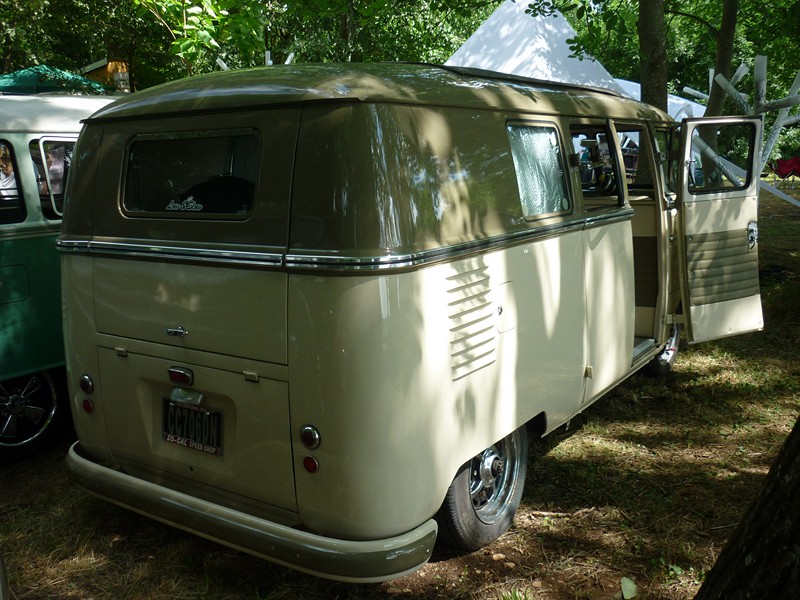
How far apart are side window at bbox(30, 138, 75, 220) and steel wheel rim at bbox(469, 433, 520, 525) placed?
3.34 metres

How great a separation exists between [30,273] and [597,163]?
3761 millimetres

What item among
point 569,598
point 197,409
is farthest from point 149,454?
point 569,598

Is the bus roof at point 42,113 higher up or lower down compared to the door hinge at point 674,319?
higher up

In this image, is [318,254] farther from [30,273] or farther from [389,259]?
[30,273]

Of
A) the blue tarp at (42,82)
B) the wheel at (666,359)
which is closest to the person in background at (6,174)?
the wheel at (666,359)

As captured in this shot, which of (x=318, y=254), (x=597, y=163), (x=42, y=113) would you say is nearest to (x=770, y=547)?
(x=318, y=254)

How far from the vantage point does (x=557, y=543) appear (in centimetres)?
377

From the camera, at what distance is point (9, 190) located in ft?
15.9

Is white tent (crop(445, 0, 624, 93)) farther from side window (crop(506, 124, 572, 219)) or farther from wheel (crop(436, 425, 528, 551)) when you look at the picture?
wheel (crop(436, 425, 528, 551))

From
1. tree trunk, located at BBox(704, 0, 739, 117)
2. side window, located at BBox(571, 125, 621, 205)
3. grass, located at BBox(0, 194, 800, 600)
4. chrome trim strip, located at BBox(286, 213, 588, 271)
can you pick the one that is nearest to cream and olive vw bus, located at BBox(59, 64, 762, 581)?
chrome trim strip, located at BBox(286, 213, 588, 271)

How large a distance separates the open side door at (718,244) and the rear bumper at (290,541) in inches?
126

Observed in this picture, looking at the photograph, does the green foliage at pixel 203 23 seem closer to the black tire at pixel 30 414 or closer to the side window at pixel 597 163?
the black tire at pixel 30 414

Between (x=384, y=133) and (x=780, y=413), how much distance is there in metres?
4.16

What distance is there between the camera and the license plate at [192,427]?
3.20 metres
